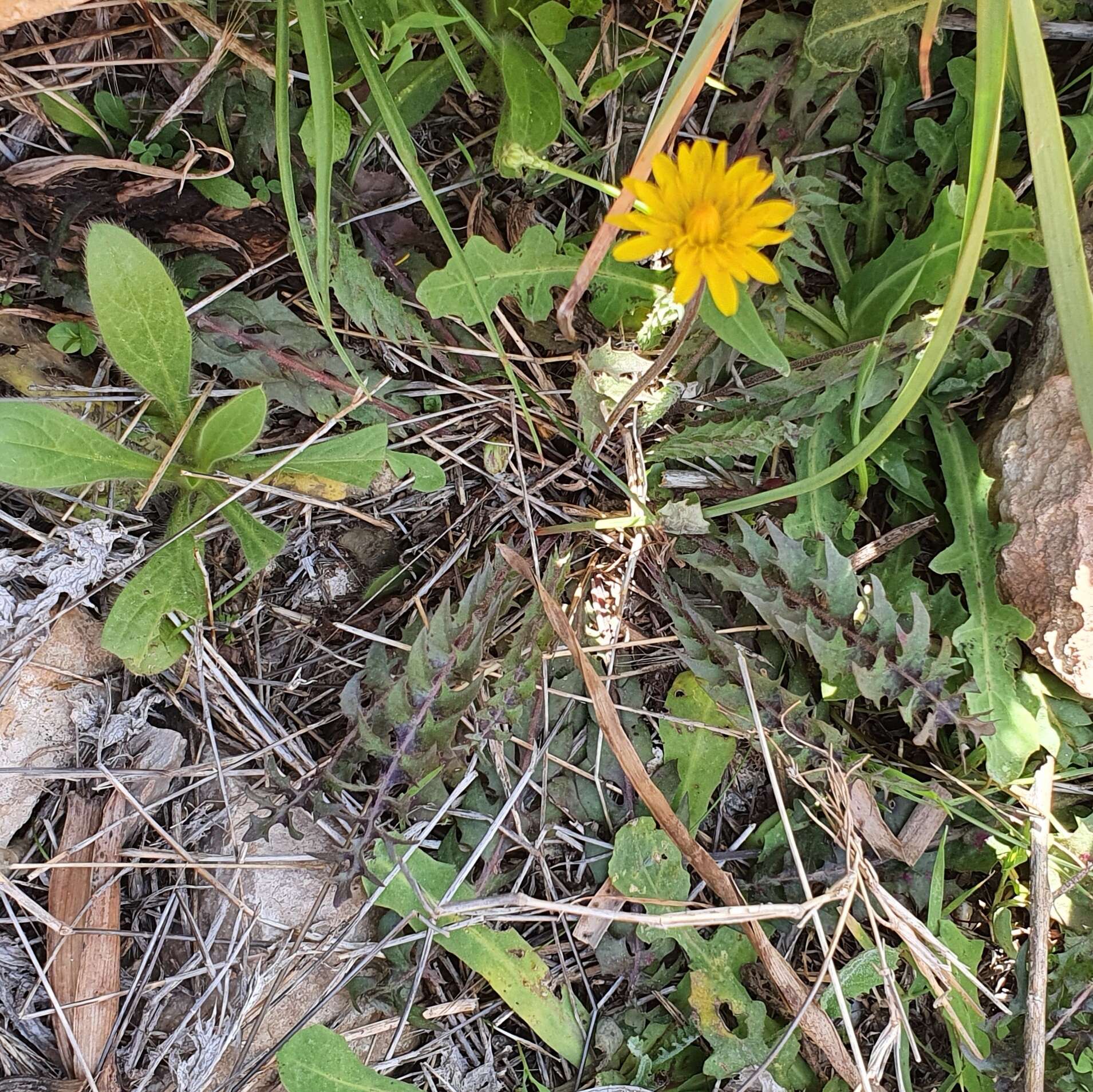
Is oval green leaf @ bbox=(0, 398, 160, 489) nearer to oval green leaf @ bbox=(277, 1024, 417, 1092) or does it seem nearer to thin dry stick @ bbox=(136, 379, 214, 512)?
thin dry stick @ bbox=(136, 379, 214, 512)

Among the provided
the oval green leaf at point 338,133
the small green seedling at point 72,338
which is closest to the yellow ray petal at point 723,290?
the oval green leaf at point 338,133

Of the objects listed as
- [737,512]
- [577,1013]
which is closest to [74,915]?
[577,1013]

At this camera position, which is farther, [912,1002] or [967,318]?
[912,1002]

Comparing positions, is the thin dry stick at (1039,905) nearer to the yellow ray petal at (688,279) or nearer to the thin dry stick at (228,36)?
the yellow ray petal at (688,279)

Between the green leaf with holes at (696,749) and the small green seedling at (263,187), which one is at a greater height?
the small green seedling at (263,187)

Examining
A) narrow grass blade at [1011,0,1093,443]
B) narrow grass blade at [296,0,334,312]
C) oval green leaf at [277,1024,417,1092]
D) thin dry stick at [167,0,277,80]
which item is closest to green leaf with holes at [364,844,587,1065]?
oval green leaf at [277,1024,417,1092]

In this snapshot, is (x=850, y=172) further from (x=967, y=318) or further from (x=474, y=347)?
(x=474, y=347)

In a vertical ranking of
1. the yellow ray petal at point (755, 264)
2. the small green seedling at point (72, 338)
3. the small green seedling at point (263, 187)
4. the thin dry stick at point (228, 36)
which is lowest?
the small green seedling at point (72, 338)

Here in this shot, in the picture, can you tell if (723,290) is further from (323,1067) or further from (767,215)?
(323,1067)
